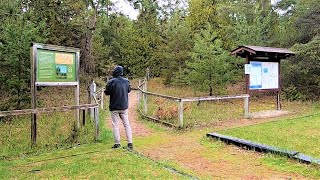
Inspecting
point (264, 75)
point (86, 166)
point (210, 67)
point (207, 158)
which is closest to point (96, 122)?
point (86, 166)

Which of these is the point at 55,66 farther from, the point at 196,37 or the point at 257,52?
the point at 196,37

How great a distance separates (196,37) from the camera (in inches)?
742

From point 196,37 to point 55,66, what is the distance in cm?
1250

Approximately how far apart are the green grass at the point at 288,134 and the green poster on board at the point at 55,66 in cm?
426

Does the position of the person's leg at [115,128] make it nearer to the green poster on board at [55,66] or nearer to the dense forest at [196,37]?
the green poster on board at [55,66]

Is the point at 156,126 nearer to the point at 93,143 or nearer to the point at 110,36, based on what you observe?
the point at 93,143

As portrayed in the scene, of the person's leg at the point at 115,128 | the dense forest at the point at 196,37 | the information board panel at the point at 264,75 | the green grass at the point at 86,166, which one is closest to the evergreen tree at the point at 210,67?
the dense forest at the point at 196,37

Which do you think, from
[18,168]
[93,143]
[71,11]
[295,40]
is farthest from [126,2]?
[18,168]

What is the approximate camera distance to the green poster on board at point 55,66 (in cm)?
712

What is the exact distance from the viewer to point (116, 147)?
668cm

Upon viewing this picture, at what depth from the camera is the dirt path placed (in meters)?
5.16

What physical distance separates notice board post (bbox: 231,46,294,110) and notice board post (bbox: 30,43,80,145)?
6.49 metres

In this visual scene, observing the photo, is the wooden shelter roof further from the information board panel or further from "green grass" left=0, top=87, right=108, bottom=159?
"green grass" left=0, top=87, right=108, bottom=159

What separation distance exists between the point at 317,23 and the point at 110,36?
23717 millimetres
